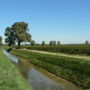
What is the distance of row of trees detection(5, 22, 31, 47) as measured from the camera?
79325 mm

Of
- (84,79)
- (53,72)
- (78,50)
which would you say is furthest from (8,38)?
(84,79)

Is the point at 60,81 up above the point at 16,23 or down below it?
below

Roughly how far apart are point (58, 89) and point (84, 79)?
2377mm

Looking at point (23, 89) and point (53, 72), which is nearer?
point (23, 89)

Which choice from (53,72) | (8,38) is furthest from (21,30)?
(53,72)

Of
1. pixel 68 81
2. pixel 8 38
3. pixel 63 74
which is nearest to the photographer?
pixel 68 81

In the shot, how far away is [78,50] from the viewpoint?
38375 mm

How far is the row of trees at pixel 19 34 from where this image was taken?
79.3 m

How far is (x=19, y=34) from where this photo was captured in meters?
79.8

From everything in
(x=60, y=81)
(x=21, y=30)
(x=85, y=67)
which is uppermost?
(x=21, y=30)

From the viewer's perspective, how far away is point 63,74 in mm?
18906

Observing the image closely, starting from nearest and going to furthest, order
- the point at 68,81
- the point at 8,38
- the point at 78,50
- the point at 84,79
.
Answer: the point at 84,79
the point at 68,81
the point at 78,50
the point at 8,38

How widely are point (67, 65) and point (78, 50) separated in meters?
17.9

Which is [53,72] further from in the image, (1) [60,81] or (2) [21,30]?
(2) [21,30]
